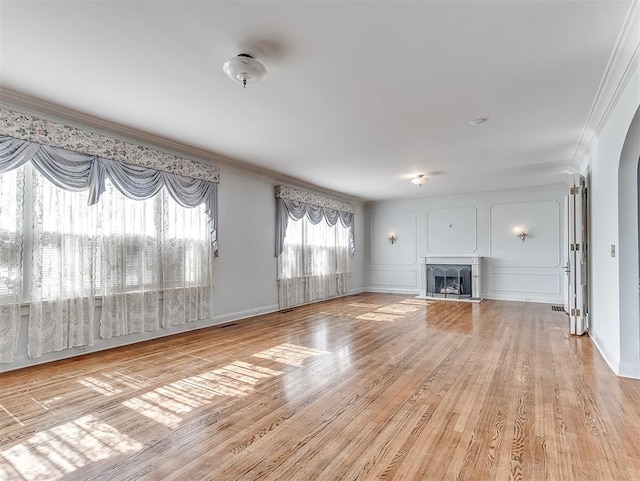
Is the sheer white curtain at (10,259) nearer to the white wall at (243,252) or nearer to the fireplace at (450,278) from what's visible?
the white wall at (243,252)

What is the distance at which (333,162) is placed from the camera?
607cm

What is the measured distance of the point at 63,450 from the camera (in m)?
2.14

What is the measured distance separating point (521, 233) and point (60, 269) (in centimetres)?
902

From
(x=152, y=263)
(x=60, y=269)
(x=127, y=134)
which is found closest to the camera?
(x=60, y=269)

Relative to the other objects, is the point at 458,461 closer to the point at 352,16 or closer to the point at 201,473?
the point at 201,473

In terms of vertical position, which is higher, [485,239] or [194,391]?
[485,239]

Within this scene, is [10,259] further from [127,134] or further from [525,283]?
[525,283]

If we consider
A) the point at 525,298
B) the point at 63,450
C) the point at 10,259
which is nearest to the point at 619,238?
the point at 63,450

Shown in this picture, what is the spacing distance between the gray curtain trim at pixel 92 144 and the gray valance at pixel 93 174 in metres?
0.05

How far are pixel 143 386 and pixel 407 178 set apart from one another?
5963 millimetres

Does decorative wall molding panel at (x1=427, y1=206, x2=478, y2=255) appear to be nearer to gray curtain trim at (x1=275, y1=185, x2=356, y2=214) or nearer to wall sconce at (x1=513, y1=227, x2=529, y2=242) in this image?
wall sconce at (x1=513, y1=227, x2=529, y2=242)

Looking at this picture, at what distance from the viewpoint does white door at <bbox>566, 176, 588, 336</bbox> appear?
4.91 metres

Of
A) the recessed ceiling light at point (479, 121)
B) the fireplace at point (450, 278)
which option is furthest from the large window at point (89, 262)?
the fireplace at point (450, 278)

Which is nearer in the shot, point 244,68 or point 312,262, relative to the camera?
point 244,68
